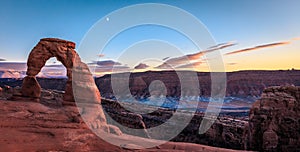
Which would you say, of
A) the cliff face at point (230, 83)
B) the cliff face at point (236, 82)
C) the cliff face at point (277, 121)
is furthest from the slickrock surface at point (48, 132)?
the cliff face at point (236, 82)

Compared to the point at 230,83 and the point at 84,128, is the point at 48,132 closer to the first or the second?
the point at 84,128

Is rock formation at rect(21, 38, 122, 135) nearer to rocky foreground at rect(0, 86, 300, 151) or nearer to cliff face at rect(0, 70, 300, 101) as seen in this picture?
rocky foreground at rect(0, 86, 300, 151)

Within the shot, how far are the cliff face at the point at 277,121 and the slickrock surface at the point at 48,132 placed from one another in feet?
11.1

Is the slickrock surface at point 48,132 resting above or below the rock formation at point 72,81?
below

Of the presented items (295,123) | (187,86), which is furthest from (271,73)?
(295,123)

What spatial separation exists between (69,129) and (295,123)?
1128 centimetres

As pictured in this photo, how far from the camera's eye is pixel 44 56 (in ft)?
47.3

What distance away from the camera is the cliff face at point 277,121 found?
11.5 meters

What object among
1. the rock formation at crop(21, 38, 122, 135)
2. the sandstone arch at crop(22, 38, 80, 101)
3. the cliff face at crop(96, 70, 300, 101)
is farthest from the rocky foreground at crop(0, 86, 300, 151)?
the cliff face at crop(96, 70, 300, 101)

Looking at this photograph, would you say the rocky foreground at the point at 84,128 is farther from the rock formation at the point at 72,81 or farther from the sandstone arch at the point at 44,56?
the sandstone arch at the point at 44,56

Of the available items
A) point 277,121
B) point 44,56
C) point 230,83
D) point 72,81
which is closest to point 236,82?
point 230,83

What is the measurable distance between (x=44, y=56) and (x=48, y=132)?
6351 mm

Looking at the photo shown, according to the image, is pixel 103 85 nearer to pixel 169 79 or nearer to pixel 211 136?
pixel 169 79

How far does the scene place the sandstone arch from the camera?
45.4ft
